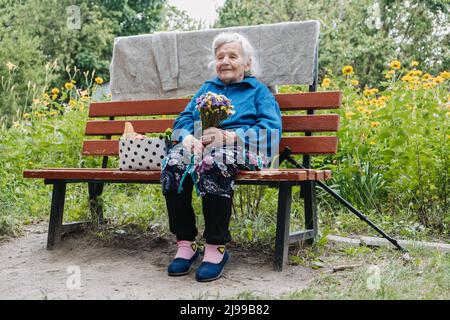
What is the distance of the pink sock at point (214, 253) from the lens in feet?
8.59

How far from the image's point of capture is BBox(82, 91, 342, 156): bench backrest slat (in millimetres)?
3051

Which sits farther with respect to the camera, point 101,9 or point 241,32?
point 101,9

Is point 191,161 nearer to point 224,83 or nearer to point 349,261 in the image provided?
point 224,83

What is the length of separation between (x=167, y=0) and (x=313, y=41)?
17664 mm

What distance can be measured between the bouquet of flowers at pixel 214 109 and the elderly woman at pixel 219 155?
0.16 ft

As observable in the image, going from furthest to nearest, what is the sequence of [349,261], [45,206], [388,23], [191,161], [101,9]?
[101,9] → [388,23] → [45,206] → [349,261] → [191,161]

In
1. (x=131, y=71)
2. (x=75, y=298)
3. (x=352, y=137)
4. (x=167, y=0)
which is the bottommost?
(x=75, y=298)

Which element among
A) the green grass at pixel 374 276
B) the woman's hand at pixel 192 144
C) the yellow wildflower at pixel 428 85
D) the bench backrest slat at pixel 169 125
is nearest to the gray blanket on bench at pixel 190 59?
the bench backrest slat at pixel 169 125

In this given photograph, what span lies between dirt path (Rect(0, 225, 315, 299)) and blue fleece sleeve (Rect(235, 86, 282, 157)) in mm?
632

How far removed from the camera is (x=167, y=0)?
65.5 ft

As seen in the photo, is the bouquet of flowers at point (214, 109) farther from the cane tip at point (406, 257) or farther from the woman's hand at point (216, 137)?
the cane tip at point (406, 257)

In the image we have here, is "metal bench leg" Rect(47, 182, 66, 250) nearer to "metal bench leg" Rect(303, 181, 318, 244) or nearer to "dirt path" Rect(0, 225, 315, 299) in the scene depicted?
"dirt path" Rect(0, 225, 315, 299)
